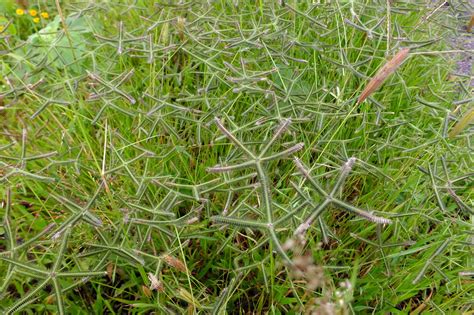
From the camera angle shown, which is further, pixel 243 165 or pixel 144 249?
pixel 144 249

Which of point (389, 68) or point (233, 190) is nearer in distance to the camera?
point (389, 68)

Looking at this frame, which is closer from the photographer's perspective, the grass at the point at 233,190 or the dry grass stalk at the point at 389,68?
the dry grass stalk at the point at 389,68

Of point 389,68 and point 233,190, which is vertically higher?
point 389,68

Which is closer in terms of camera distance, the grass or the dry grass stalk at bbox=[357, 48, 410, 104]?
the dry grass stalk at bbox=[357, 48, 410, 104]

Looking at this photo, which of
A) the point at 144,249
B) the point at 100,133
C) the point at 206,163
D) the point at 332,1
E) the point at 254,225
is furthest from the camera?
the point at 332,1

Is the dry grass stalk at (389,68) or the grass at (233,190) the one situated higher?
the dry grass stalk at (389,68)

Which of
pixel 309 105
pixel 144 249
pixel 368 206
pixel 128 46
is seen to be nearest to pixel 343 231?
pixel 368 206

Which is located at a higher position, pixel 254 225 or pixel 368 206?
pixel 254 225

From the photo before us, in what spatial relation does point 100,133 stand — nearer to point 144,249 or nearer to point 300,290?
point 144,249
